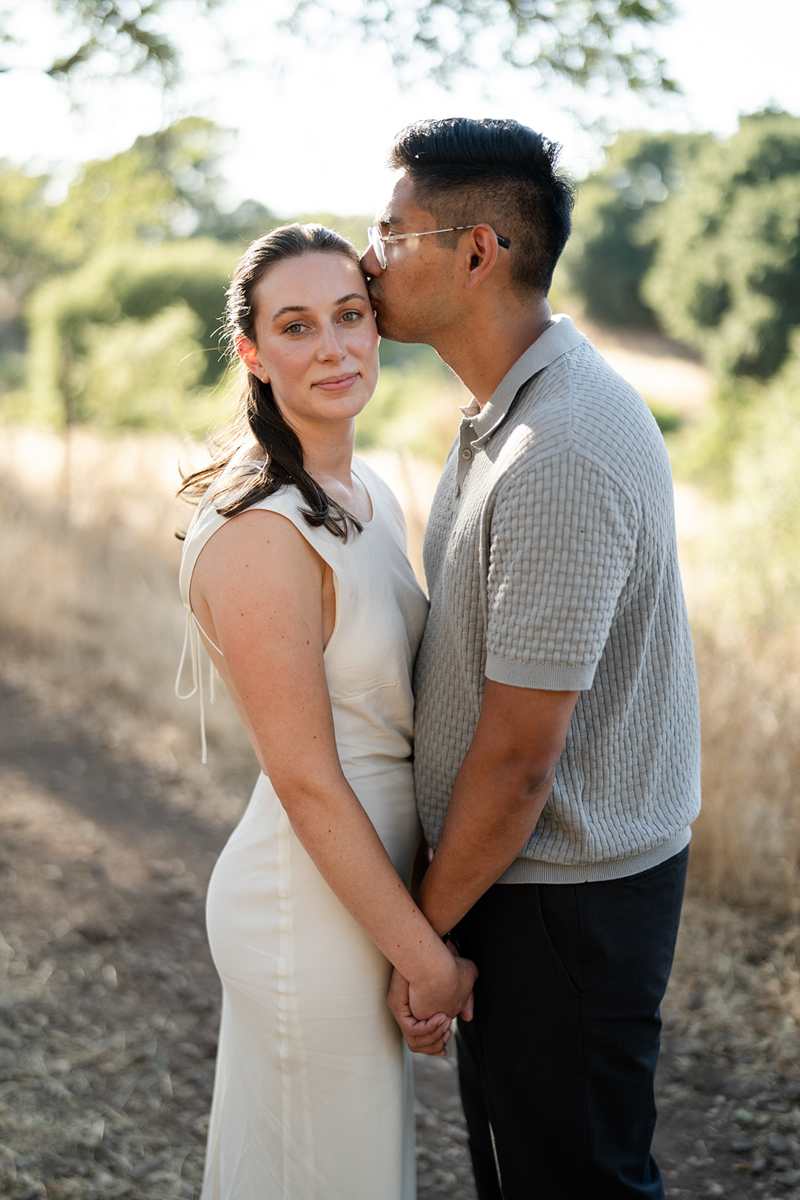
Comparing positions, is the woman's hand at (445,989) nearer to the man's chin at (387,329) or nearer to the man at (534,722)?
the man at (534,722)

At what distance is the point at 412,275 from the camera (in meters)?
1.70

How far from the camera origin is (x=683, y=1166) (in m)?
2.57

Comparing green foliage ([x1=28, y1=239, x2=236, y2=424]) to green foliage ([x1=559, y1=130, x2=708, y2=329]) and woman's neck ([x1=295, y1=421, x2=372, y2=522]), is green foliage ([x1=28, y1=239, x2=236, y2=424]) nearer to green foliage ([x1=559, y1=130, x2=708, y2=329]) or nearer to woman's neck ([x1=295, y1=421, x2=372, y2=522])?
green foliage ([x1=559, y1=130, x2=708, y2=329])

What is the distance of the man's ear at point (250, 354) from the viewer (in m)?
1.82

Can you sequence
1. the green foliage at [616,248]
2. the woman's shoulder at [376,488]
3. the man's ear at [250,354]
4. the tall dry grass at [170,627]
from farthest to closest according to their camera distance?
the green foliage at [616,248]
the tall dry grass at [170,627]
the woman's shoulder at [376,488]
the man's ear at [250,354]

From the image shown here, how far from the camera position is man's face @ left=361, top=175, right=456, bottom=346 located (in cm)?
166

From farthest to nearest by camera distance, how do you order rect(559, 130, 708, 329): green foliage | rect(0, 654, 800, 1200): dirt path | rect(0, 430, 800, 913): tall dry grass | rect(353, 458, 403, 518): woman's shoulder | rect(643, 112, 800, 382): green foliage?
rect(559, 130, 708, 329): green foliage
rect(643, 112, 800, 382): green foliage
rect(0, 430, 800, 913): tall dry grass
rect(0, 654, 800, 1200): dirt path
rect(353, 458, 403, 518): woman's shoulder

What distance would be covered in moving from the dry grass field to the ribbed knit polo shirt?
1523 millimetres

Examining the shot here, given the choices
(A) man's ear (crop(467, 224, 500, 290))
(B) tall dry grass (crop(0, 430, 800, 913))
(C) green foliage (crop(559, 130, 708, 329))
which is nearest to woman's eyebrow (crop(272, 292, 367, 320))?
(A) man's ear (crop(467, 224, 500, 290))

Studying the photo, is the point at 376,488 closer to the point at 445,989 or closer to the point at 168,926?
the point at 445,989

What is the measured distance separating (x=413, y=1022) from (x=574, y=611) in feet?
2.74

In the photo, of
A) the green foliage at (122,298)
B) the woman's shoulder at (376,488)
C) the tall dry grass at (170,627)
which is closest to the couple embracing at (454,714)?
the woman's shoulder at (376,488)

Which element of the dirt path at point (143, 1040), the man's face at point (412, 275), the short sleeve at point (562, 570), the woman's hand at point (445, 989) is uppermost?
the man's face at point (412, 275)

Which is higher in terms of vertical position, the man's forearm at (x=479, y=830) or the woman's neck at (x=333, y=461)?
the woman's neck at (x=333, y=461)
